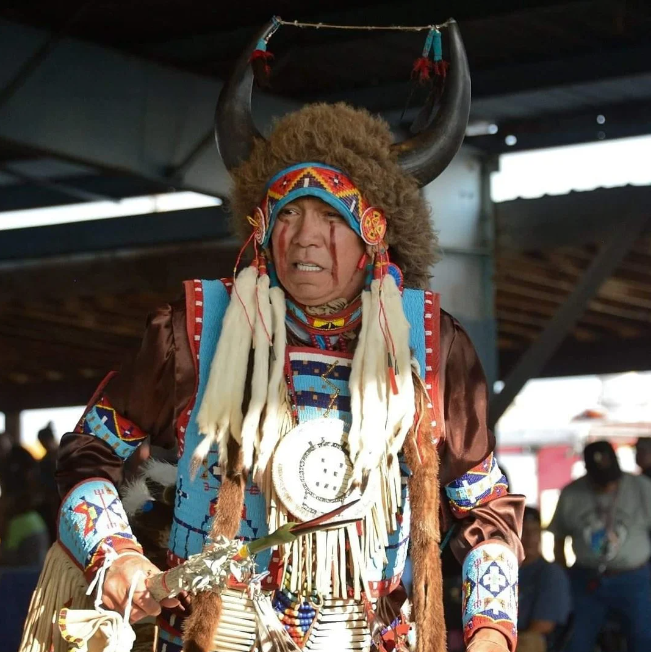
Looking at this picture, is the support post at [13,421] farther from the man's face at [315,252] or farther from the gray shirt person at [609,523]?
the man's face at [315,252]

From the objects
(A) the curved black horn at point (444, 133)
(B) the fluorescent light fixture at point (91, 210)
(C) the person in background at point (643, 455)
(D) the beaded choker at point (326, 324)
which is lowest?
(D) the beaded choker at point (326, 324)

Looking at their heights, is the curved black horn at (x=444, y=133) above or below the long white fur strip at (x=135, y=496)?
above

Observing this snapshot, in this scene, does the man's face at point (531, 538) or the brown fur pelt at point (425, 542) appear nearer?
the brown fur pelt at point (425, 542)

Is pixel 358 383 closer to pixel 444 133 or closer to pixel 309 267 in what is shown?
pixel 309 267

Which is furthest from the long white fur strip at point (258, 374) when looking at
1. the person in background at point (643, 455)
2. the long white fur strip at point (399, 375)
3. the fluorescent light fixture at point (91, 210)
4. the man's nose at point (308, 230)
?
the fluorescent light fixture at point (91, 210)

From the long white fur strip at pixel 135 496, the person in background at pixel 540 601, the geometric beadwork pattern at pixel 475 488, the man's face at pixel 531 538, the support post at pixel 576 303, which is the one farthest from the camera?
the support post at pixel 576 303

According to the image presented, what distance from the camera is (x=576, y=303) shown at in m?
7.82

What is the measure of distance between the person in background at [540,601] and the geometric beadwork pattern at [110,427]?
407cm

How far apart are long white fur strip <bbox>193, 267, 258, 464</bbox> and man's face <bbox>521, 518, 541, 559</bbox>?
4.36 m

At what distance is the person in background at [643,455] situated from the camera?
792cm

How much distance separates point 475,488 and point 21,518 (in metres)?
5.78

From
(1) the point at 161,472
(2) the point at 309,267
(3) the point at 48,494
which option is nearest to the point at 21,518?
(3) the point at 48,494

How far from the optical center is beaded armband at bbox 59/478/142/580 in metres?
2.63

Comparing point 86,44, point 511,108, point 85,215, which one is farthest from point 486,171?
point 85,215
